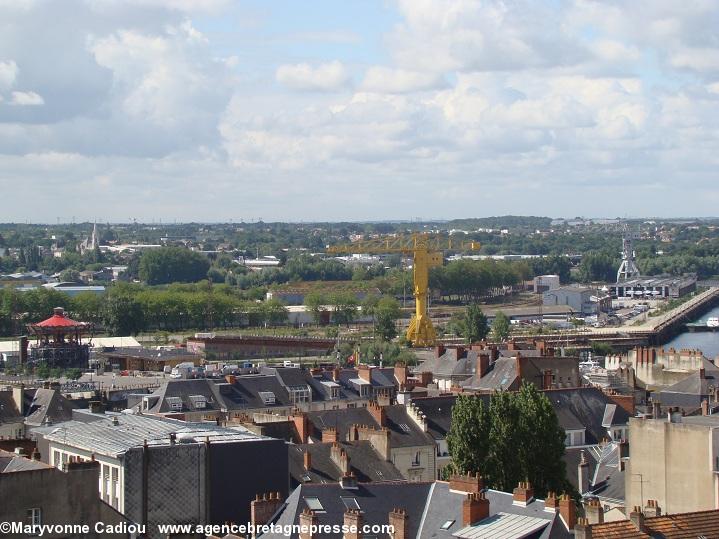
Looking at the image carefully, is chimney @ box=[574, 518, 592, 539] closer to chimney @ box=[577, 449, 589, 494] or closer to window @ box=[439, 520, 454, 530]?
window @ box=[439, 520, 454, 530]

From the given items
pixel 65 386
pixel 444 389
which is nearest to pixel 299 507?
pixel 444 389

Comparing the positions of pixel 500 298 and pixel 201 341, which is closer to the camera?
pixel 201 341

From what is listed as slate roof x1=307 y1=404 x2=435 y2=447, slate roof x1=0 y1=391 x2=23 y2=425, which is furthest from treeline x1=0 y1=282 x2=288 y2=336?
slate roof x1=307 y1=404 x2=435 y2=447

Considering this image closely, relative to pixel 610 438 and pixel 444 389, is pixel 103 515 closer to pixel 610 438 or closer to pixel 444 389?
pixel 610 438

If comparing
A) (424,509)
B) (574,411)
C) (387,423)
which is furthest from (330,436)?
(424,509)

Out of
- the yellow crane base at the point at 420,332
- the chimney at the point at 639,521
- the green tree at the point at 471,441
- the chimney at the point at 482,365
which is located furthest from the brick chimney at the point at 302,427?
the yellow crane base at the point at 420,332

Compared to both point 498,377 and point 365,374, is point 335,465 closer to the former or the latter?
point 498,377
